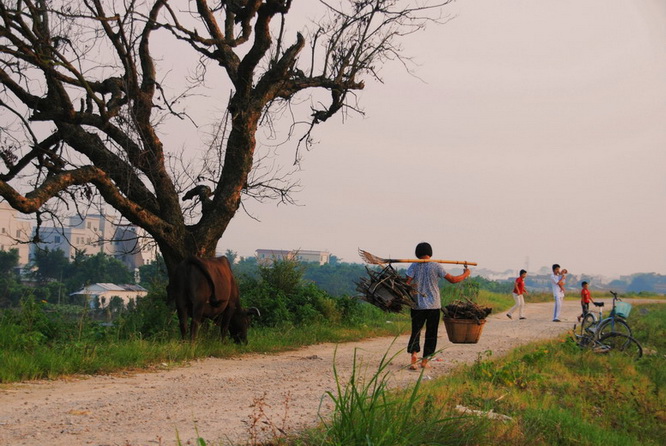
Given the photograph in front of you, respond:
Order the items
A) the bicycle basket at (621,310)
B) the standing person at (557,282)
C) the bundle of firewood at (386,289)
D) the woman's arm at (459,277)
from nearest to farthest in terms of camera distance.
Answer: the bundle of firewood at (386,289) < the woman's arm at (459,277) < the bicycle basket at (621,310) < the standing person at (557,282)

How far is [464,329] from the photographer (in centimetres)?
1098

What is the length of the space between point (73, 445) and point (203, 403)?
2.15 m

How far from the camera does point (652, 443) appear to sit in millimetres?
8633

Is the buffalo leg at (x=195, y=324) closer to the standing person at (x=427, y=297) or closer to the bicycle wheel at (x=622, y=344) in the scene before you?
the standing person at (x=427, y=297)

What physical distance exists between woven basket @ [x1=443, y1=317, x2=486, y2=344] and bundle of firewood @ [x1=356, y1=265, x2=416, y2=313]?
0.80m

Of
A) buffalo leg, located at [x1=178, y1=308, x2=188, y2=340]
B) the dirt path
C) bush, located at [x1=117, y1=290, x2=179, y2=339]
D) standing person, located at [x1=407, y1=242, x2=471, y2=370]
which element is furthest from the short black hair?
bush, located at [x1=117, y1=290, x2=179, y2=339]

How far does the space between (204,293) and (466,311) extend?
4.79 meters

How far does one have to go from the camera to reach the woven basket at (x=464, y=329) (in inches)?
431

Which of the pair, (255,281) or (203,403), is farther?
(255,281)

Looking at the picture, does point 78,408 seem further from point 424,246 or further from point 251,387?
point 424,246

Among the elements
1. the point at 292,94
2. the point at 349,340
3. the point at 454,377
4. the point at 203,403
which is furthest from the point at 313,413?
the point at 292,94

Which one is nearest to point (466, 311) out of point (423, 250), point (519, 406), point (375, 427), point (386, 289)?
point (423, 250)

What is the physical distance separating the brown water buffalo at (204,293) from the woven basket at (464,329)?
14.6ft

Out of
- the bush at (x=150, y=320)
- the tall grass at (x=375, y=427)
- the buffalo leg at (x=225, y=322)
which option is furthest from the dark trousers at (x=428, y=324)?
the tall grass at (x=375, y=427)
